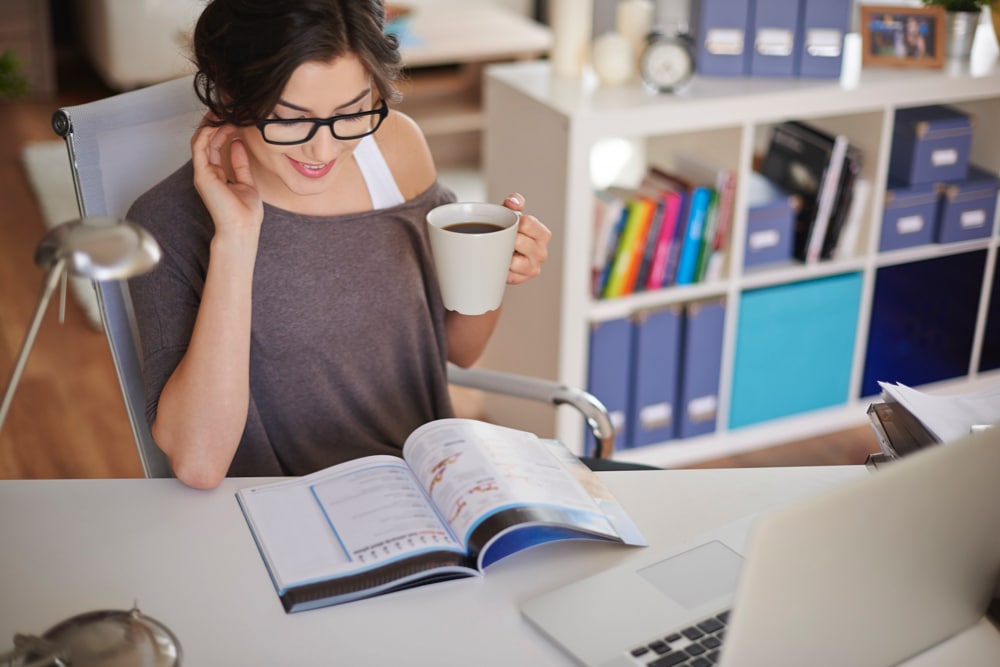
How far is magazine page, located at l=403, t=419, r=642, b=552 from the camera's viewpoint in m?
1.15

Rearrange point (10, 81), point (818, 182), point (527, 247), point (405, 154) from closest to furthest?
point (527, 247) < point (405, 154) < point (10, 81) < point (818, 182)

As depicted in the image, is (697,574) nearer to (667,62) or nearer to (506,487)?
(506,487)

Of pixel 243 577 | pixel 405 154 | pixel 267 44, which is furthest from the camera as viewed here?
pixel 405 154

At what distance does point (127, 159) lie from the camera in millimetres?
1463

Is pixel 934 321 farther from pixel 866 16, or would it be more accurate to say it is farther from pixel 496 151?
pixel 496 151

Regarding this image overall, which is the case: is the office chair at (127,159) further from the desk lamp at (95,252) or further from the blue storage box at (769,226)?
the blue storage box at (769,226)

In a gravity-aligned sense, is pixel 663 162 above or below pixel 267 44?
below

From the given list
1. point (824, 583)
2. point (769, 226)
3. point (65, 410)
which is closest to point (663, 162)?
point (769, 226)

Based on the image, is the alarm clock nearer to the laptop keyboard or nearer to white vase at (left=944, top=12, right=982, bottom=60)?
white vase at (left=944, top=12, right=982, bottom=60)

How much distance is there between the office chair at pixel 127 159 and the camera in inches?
55.6

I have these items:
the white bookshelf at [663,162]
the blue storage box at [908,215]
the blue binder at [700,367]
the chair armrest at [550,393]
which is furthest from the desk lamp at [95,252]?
the blue storage box at [908,215]

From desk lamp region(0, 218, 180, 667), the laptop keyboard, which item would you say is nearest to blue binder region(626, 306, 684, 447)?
the laptop keyboard

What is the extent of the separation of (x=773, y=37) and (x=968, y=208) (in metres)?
0.69

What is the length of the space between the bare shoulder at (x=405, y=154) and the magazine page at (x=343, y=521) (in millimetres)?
491
